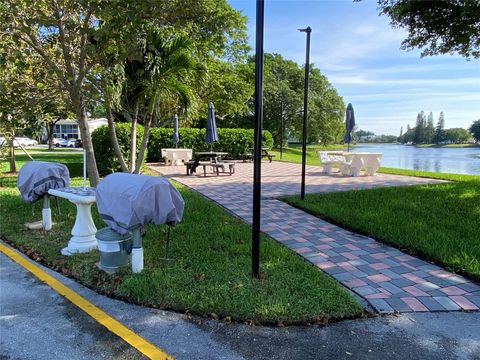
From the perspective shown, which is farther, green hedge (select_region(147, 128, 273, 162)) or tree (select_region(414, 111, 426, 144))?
tree (select_region(414, 111, 426, 144))

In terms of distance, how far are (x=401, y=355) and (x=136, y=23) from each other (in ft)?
17.1

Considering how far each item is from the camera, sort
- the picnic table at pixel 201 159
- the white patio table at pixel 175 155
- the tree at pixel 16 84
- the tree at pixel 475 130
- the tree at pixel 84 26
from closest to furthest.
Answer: the tree at pixel 84 26
the tree at pixel 16 84
the picnic table at pixel 201 159
the white patio table at pixel 175 155
the tree at pixel 475 130

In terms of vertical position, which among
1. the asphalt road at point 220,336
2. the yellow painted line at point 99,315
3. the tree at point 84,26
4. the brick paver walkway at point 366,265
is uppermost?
the tree at point 84,26

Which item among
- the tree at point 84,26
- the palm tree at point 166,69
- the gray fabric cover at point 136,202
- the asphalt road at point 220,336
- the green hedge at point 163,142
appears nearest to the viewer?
the asphalt road at point 220,336

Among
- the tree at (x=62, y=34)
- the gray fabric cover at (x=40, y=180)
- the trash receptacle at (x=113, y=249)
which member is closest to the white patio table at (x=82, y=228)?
the trash receptacle at (x=113, y=249)

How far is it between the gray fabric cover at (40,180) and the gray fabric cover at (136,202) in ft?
6.59

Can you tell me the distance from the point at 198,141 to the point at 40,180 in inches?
564

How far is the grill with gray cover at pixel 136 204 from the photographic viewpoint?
3.65 meters

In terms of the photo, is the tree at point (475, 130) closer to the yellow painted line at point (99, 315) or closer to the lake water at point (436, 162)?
the lake water at point (436, 162)

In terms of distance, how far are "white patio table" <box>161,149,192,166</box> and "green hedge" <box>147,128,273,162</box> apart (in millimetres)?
1250

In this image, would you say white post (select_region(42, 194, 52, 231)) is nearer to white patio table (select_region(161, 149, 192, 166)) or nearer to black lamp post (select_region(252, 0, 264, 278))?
black lamp post (select_region(252, 0, 264, 278))

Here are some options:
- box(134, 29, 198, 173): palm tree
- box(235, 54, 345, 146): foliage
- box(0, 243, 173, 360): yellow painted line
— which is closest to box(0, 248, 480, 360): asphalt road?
box(0, 243, 173, 360): yellow painted line

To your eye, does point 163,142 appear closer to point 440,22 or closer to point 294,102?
point 440,22

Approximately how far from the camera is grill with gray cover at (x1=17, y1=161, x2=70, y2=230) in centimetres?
555
